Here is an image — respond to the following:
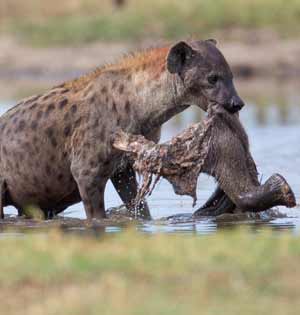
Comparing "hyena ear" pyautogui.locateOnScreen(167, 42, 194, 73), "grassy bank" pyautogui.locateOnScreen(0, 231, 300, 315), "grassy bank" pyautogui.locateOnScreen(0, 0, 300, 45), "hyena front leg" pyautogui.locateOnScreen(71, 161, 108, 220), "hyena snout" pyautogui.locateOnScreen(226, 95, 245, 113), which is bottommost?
"grassy bank" pyautogui.locateOnScreen(0, 231, 300, 315)

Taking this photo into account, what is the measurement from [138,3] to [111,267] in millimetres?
20332

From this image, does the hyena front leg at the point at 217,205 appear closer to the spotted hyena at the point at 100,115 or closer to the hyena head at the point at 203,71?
the spotted hyena at the point at 100,115

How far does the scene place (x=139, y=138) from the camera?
849cm

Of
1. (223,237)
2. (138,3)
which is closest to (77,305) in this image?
(223,237)

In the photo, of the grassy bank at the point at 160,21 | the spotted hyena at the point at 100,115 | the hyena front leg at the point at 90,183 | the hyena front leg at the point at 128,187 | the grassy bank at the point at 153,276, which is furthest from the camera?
the grassy bank at the point at 160,21

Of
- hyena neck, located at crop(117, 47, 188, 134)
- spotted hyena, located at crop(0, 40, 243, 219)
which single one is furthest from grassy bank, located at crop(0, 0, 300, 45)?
hyena neck, located at crop(117, 47, 188, 134)

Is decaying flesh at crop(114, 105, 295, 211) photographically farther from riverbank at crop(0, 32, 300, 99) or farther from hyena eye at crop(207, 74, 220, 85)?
riverbank at crop(0, 32, 300, 99)

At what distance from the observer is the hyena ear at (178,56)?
8.46 meters

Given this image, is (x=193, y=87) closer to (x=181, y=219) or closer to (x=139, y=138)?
(x=139, y=138)

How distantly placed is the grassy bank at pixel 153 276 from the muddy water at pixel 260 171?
2046mm

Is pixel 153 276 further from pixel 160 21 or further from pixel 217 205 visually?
pixel 160 21

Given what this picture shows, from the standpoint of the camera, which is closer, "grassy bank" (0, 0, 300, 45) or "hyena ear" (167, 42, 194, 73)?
"hyena ear" (167, 42, 194, 73)

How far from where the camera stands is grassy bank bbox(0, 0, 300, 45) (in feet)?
78.8

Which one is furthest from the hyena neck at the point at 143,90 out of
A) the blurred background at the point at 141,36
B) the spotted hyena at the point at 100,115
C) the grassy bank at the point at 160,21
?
the grassy bank at the point at 160,21
